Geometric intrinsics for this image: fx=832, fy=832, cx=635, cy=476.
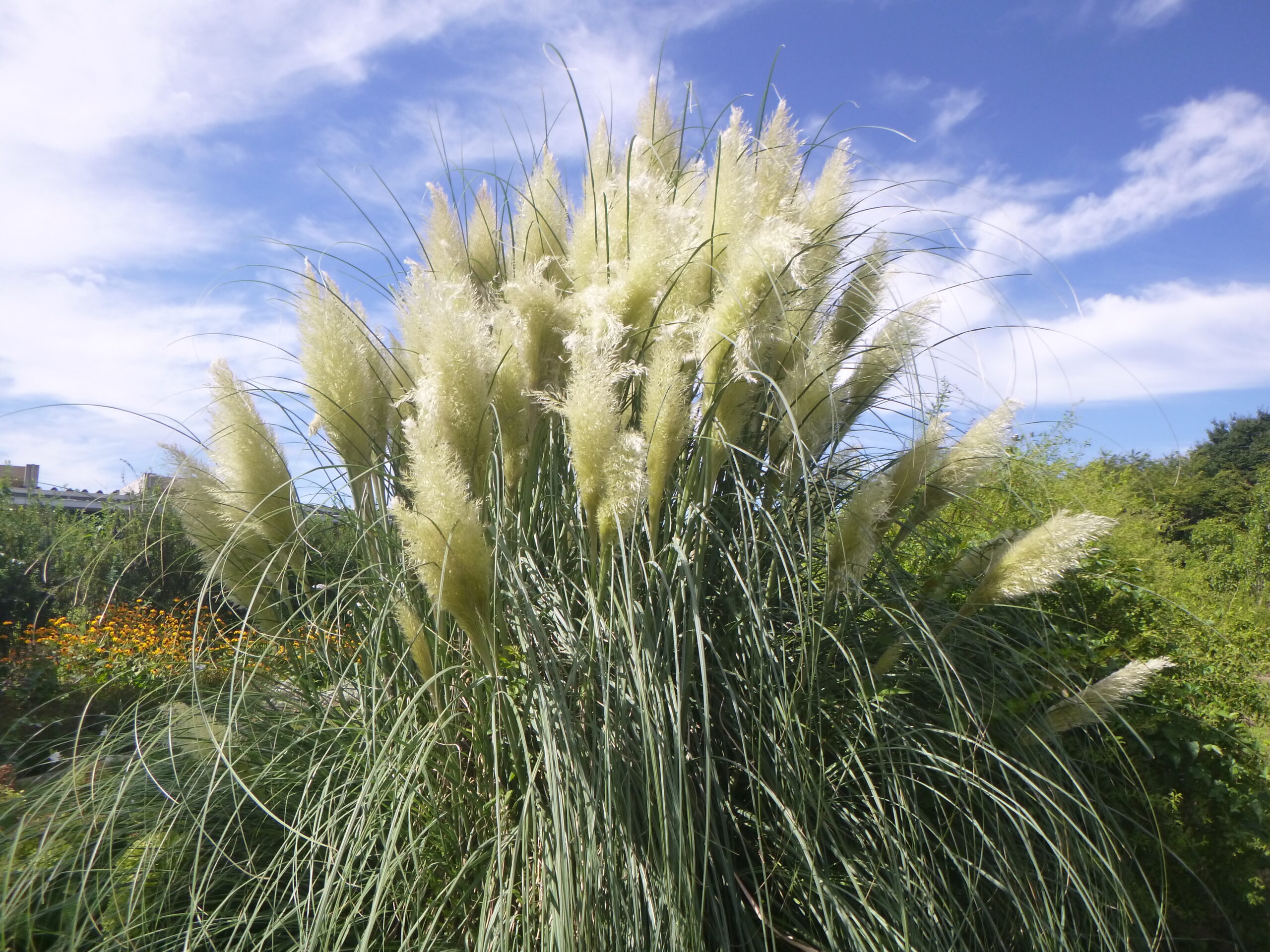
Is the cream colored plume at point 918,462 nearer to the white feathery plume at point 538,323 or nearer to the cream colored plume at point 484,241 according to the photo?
the white feathery plume at point 538,323

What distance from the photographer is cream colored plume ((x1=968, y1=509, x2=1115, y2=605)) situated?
192cm

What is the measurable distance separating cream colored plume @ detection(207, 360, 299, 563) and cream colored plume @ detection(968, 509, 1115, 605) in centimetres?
168

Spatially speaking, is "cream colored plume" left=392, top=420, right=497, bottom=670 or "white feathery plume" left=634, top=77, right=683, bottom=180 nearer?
"cream colored plume" left=392, top=420, right=497, bottom=670

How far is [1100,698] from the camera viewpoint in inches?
82.6

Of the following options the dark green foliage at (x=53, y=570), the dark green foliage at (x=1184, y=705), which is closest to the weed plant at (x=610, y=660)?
the dark green foliage at (x=1184, y=705)

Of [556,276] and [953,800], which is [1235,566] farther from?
[556,276]

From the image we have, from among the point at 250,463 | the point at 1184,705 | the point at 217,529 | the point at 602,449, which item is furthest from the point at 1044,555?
the point at 217,529

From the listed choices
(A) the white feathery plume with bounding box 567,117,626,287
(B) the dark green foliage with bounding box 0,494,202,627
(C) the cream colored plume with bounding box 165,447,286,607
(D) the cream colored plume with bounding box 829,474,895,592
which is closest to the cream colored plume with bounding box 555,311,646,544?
(A) the white feathery plume with bounding box 567,117,626,287

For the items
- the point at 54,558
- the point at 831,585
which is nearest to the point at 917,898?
the point at 831,585

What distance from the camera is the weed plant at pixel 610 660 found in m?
1.60

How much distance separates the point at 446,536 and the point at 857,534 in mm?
917

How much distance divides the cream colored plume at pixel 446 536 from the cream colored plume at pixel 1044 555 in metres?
1.22

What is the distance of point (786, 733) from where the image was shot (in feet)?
5.61

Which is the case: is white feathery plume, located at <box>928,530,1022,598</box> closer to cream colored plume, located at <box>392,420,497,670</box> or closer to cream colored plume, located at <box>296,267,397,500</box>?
cream colored plume, located at <box>392,420,497,670</box>
